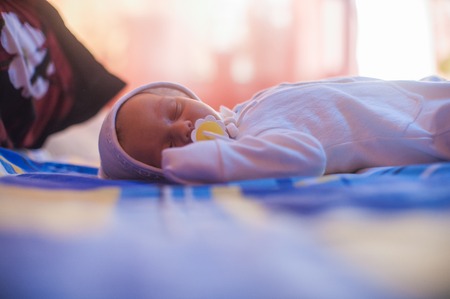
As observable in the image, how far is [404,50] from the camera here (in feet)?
8.15

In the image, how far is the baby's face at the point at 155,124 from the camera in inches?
32.4

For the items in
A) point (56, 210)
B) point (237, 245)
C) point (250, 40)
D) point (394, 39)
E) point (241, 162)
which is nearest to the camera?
point (237, 245)

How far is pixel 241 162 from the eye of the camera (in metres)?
0.64

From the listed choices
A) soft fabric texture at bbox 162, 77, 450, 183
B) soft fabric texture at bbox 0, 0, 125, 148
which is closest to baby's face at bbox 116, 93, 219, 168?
soft fabric texture at bbox 162, 77, 450, 183

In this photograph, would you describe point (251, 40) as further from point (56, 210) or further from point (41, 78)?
point (56, 210)

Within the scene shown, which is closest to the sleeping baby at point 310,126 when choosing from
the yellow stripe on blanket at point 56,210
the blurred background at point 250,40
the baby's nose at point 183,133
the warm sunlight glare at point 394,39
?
the baby's nose at point 183,133

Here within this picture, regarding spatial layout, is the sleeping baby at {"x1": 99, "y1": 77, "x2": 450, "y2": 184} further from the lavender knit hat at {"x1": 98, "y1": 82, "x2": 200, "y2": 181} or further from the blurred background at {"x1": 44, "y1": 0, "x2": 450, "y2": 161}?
the blurred background at {"x1": 44, "y1": 0, "x2": 450, "y2": 161}

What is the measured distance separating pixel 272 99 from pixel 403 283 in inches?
24.2

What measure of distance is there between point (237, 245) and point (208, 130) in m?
0.48

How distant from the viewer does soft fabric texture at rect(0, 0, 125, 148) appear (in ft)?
3.84

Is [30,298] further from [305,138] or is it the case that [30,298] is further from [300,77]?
[300,77]

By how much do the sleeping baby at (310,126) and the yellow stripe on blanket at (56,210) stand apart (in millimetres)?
165

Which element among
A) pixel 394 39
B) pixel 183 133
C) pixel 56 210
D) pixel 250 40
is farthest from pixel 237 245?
pixel 394 39

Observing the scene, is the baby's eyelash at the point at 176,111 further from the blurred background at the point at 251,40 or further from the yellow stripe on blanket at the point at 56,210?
the blurred background at the point at 251,40
